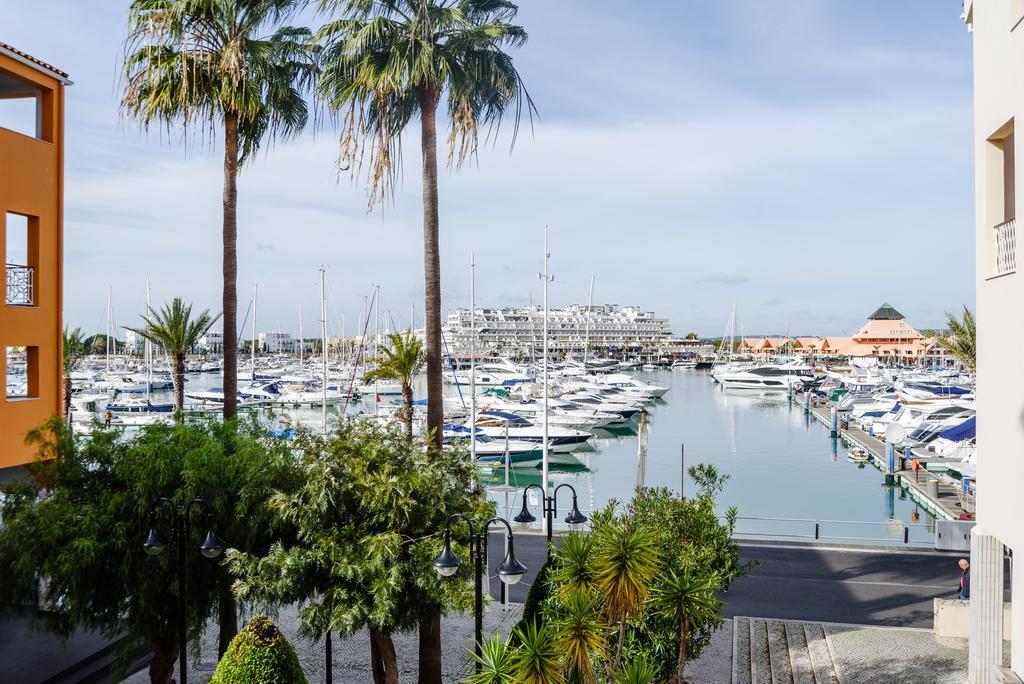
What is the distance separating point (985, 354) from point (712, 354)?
177682 mm

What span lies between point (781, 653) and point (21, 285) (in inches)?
598

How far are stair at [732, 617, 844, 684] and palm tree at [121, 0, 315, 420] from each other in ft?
35.0

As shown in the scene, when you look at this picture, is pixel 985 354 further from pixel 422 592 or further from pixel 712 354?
pixel 712 354

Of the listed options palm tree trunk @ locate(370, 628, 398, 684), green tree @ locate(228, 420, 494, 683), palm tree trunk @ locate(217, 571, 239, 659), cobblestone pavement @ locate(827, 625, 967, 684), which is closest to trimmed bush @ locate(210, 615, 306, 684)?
green tree @ locate(228, 420, 494, 683)

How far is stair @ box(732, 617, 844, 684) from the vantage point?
13.0m

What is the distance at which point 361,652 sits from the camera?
1515 centimetres

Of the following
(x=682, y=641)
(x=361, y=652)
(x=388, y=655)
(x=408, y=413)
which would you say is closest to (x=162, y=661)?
(x=388, y=655)

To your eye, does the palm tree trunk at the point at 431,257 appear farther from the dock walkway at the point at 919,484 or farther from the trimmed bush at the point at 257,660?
the dock walkway at the point at 919,484

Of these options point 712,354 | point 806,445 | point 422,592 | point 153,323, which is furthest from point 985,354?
point 712,354

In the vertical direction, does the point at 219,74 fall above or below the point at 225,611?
above

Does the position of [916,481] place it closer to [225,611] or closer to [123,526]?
[225,611]

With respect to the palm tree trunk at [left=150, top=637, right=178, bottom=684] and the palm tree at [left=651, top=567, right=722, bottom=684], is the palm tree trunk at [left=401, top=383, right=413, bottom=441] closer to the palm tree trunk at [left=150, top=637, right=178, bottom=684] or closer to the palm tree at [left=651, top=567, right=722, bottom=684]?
the palm tree at [left=651, top=567, right=722, bottom=684]

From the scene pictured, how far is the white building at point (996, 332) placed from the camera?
10078 millimetres

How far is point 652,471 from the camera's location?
46281mm
